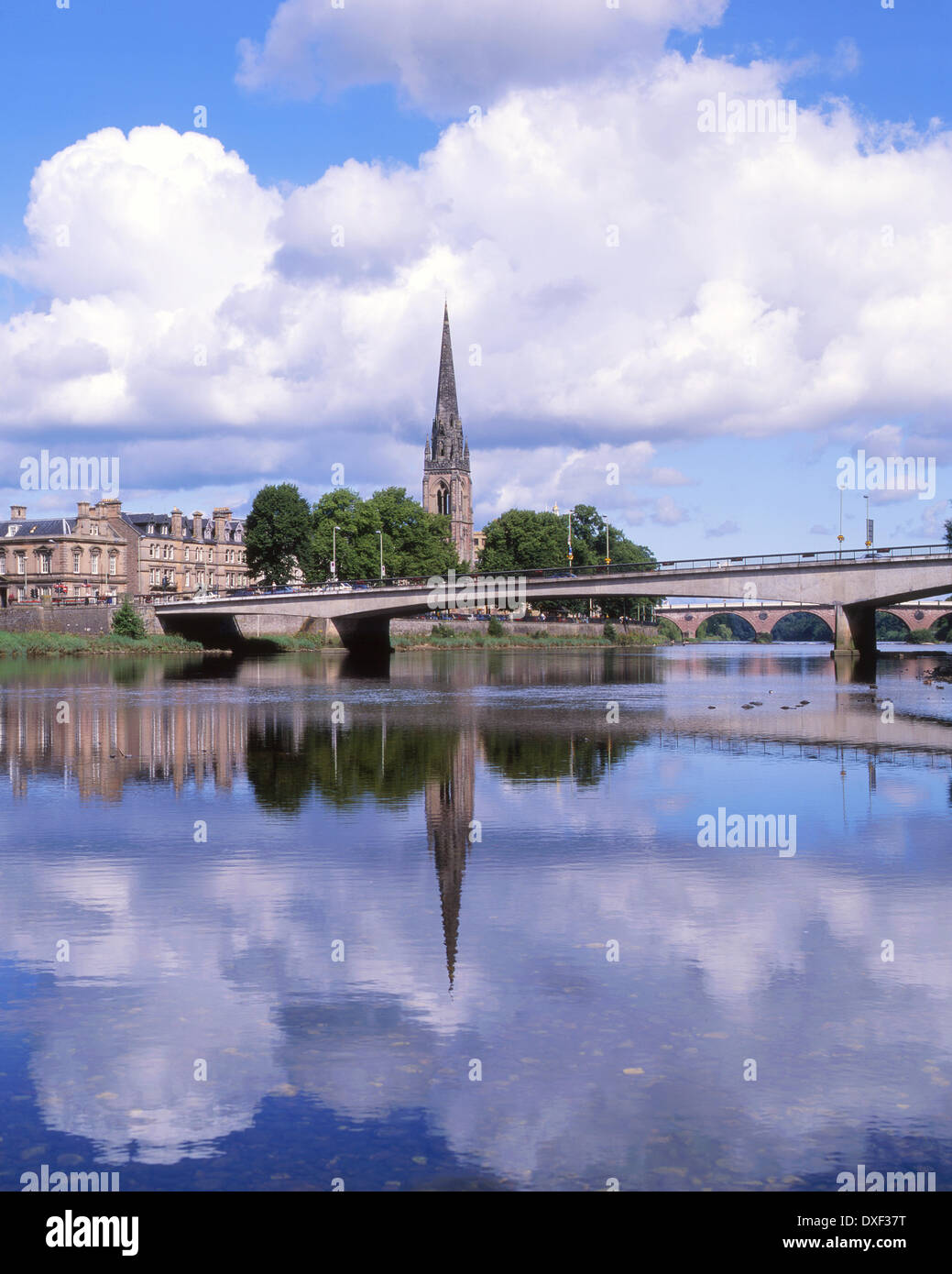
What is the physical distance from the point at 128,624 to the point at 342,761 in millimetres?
69610

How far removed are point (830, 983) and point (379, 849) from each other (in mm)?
7174

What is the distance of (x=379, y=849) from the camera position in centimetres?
1593

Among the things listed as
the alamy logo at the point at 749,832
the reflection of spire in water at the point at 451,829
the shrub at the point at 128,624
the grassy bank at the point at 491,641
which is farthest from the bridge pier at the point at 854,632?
the alamy logo at the point at 749,832

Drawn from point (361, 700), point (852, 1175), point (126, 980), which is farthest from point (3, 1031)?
point (361, 700)

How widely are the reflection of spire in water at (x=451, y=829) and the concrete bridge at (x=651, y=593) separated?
4631 centimetres

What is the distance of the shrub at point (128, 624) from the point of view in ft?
300

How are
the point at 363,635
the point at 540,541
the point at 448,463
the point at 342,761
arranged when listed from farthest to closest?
1. the point at 448,463
2. the point at 540,541
3. the point at 363,635
4. the point at 342,761

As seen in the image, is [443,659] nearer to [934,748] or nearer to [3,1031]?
[934,748]

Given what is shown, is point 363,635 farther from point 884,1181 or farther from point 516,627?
point 884,1181

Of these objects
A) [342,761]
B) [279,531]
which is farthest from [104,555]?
[342,761]

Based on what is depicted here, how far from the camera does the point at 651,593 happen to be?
76.9m

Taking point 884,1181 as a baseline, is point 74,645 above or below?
above

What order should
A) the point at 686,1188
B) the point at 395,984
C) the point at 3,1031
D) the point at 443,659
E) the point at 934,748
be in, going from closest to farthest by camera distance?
the point at 686,1188, the point at 3,1031, the point at 395,984, the point at 934,748, the point at 443,659
